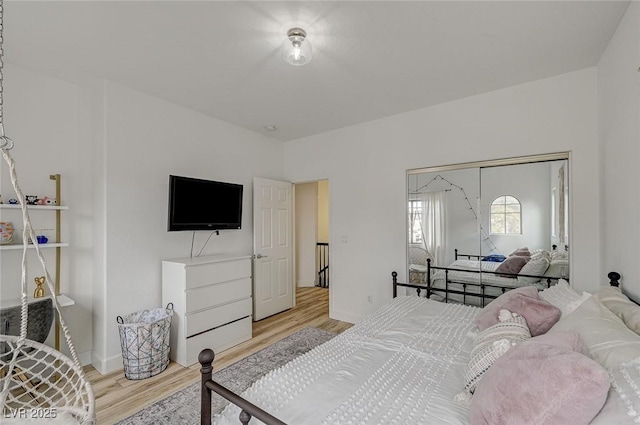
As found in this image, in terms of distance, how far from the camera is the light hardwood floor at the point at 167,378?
213cm

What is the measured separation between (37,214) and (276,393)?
277 cm

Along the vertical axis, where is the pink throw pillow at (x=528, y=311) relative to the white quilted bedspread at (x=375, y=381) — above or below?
above

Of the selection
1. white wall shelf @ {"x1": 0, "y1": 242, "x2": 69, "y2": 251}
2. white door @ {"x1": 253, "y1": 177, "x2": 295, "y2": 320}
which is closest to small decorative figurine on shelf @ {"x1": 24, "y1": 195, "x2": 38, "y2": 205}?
white wall shelf @ {"x1": 0, "y1": 242, "x2": 69, "y2": 251}

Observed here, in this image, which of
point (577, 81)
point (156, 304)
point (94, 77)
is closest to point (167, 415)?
point (156, 304)

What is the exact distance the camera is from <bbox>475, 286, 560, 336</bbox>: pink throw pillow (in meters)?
1.57

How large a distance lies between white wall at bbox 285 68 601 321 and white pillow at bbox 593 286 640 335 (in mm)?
1013

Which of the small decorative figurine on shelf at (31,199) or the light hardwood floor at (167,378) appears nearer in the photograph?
the light hardwood floor at (167,378)

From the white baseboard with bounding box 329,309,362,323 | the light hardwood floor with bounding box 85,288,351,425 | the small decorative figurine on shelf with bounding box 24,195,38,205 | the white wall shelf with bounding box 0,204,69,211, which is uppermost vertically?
the small decorative figurine on shelf with bounding box 24,195,38,205

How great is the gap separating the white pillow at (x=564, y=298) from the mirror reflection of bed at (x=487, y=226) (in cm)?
67

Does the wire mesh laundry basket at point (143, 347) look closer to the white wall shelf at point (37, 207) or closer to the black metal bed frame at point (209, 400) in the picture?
the white wall shelf at point (37, 207)

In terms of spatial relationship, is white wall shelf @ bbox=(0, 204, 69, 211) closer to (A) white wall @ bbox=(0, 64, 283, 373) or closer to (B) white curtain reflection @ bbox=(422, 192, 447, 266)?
(A) white wall @ bbox=(0, 64, 283, 373)

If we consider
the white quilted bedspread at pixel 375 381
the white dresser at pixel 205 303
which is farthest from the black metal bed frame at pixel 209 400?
the white dresser at pixel 205 303

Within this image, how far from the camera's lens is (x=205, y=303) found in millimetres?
2936

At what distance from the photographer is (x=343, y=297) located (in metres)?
3.95
